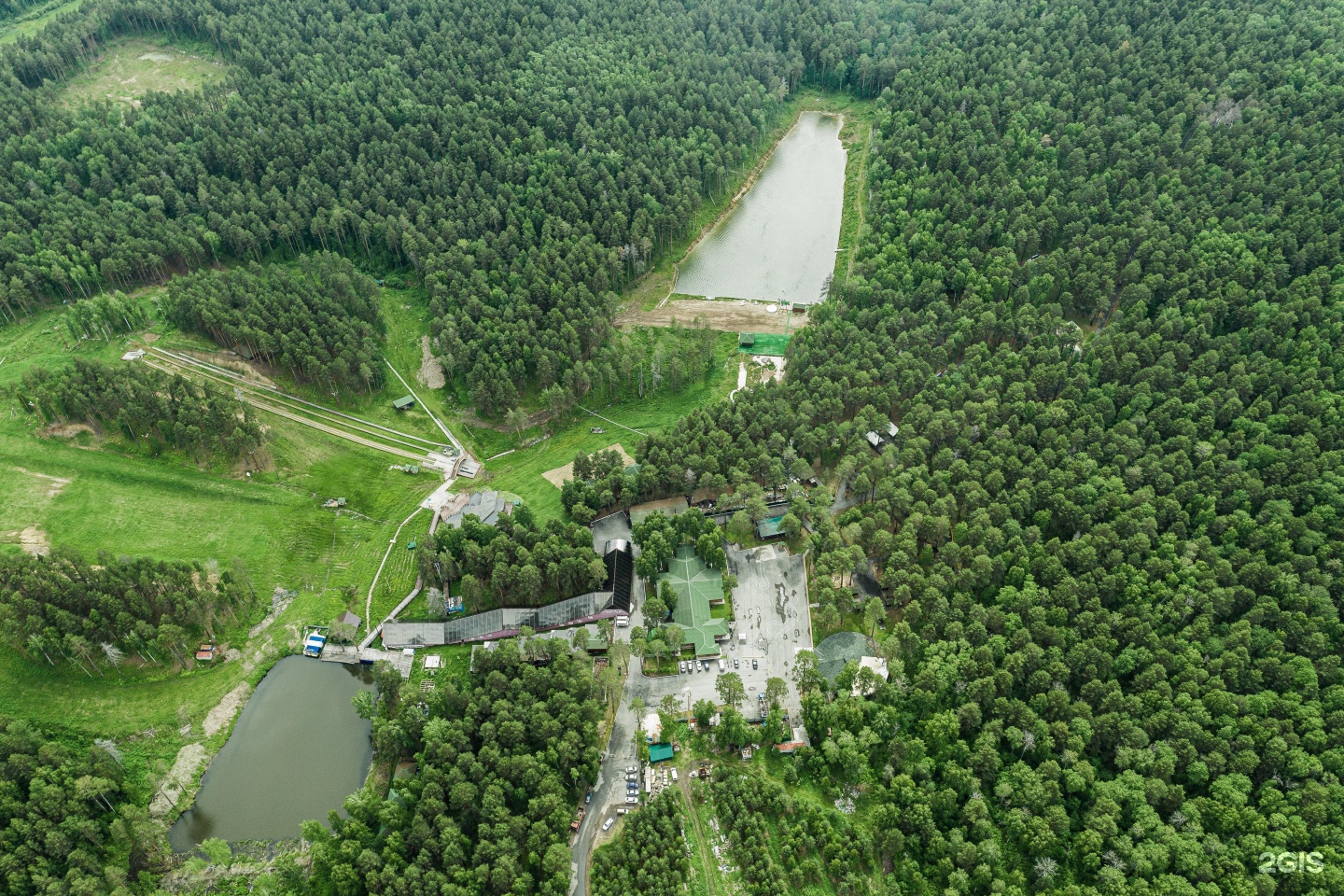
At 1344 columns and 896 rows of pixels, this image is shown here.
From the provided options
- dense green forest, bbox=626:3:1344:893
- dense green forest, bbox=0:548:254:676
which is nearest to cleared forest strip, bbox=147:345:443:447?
dense green forest, bbox=0:548:254:676

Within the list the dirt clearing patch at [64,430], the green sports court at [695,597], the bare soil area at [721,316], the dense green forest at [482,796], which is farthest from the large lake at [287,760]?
the bare soil area at [721,316]

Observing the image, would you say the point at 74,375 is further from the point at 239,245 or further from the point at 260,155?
the point at 260,155

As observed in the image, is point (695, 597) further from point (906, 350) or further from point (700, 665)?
point (906, 350)

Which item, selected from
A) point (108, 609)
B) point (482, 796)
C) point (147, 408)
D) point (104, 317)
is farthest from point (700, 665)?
point (104, 317)

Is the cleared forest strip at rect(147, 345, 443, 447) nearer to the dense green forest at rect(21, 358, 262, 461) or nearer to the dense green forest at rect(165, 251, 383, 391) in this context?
the dense green forest at rect(165, 251, 383, 391)

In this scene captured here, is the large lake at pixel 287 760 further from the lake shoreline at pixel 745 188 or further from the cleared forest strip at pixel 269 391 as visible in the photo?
the lake shoreline at pixel 745 188
